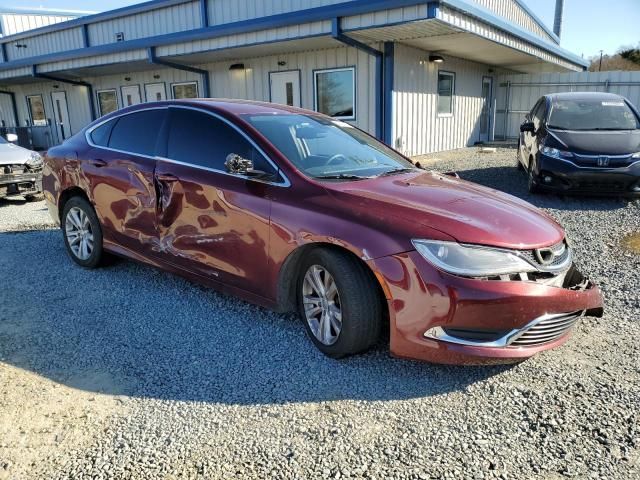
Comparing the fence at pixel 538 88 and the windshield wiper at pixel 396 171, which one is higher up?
the fence at pixel 538 88

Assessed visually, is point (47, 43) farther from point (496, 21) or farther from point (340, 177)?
point (340, 177)

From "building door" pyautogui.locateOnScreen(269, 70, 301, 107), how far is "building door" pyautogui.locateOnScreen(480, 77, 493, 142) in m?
7.79

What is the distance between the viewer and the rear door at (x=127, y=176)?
166 inches

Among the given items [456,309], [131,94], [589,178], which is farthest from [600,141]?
[131,94]

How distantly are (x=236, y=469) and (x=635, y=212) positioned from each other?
278 inches

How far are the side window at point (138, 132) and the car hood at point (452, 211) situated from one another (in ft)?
6.31

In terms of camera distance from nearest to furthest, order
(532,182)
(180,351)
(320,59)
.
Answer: (180,351) < (532,182) < (320,59)

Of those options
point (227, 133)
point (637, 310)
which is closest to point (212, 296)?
point (227, 133)

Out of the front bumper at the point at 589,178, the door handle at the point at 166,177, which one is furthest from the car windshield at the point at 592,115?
the door handle at the point at 166,177

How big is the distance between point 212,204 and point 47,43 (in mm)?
20026

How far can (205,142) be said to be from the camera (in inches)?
153

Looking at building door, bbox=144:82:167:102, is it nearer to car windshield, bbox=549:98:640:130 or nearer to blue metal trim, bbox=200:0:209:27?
blue metal trim, bbox=200:0:209:27

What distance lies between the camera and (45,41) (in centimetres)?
1955

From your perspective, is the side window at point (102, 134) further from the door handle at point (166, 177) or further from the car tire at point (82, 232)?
the door handle at point (166, 177)
